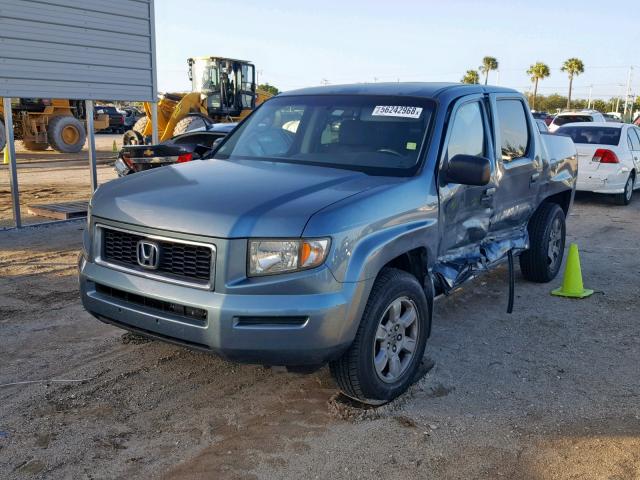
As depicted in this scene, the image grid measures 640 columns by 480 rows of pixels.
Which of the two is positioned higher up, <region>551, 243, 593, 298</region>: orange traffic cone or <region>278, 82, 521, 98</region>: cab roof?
<region>278, 82, 521, 98</region>: cab roof

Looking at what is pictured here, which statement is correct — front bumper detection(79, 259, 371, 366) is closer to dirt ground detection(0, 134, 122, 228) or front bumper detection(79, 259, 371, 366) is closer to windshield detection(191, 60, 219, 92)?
dirt ground detection(0, 134, 122, 228)

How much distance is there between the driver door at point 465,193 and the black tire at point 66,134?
1855 centimetres

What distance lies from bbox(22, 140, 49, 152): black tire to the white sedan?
17284 millimetres

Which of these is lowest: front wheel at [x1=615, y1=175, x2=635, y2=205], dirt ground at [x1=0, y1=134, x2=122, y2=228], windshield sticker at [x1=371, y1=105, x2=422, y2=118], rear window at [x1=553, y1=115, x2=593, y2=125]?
dirt ground at [x1=0, y1=134, x2=122, y2=228]

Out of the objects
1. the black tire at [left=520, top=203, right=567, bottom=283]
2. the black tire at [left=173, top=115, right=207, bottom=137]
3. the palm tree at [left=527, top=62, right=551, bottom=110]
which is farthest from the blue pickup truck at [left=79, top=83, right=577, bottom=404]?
the palm tree at [left=527, top=62, right=551, bottom=110]

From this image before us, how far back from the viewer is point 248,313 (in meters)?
3.22

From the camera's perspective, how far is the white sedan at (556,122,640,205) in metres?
12.1

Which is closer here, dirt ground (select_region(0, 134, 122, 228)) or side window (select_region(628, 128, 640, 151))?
dirt ground (select_region(0, 134, 122, 228))

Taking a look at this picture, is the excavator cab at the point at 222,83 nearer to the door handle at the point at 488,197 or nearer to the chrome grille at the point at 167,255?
the door handle at the point at 488,197

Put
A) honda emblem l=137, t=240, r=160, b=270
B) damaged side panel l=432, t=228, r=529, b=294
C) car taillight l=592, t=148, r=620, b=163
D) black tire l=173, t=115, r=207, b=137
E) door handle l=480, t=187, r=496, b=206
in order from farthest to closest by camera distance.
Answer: black tire l=173, t=115, r=207, b=137 < car taillight l=592, t=148, r=620, b=163 < door handle l=480, t=187, r=496, b=206 < damaged side panel l=432, t=228, r=529, b=294 < honda emblem l=137, t=240, r=160, b=270

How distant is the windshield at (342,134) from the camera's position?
14.3 feet

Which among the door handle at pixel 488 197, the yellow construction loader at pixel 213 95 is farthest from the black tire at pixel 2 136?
the door handle at pixel 488 197

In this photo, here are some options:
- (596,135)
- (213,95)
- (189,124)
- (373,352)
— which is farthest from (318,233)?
(213,95)

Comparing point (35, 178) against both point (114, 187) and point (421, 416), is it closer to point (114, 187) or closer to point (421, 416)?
point (114, 187)
